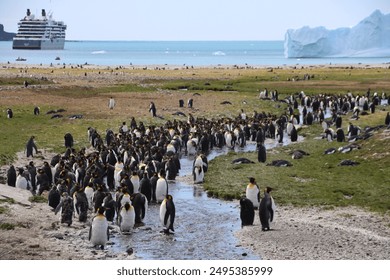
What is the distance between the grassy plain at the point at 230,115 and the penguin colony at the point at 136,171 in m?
0.64

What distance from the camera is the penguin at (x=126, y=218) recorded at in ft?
35.0

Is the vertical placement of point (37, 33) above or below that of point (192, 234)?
above

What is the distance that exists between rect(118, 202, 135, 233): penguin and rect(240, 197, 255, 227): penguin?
67.9 inches

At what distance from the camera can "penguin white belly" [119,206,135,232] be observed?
1066 cm

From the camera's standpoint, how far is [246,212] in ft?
35.9

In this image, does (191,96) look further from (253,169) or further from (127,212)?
(127,212)

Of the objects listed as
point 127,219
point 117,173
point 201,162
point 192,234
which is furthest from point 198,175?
point 127,219

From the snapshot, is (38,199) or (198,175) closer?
(38,199)

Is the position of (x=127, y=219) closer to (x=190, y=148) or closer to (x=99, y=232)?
(x=99, y=232)

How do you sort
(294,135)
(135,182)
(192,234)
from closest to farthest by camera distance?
1. (192,234)
2. (135,182)
3. (294,135)

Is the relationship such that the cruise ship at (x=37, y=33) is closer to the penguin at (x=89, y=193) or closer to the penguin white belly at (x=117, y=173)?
the penguin white belly at (x=117, y=173)

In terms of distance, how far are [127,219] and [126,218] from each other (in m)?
0.02

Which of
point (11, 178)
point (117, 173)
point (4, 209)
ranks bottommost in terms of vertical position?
point (11, 178)

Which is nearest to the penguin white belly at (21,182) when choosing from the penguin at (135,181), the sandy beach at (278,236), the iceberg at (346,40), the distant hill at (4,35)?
the sandy beach at (278,236)
